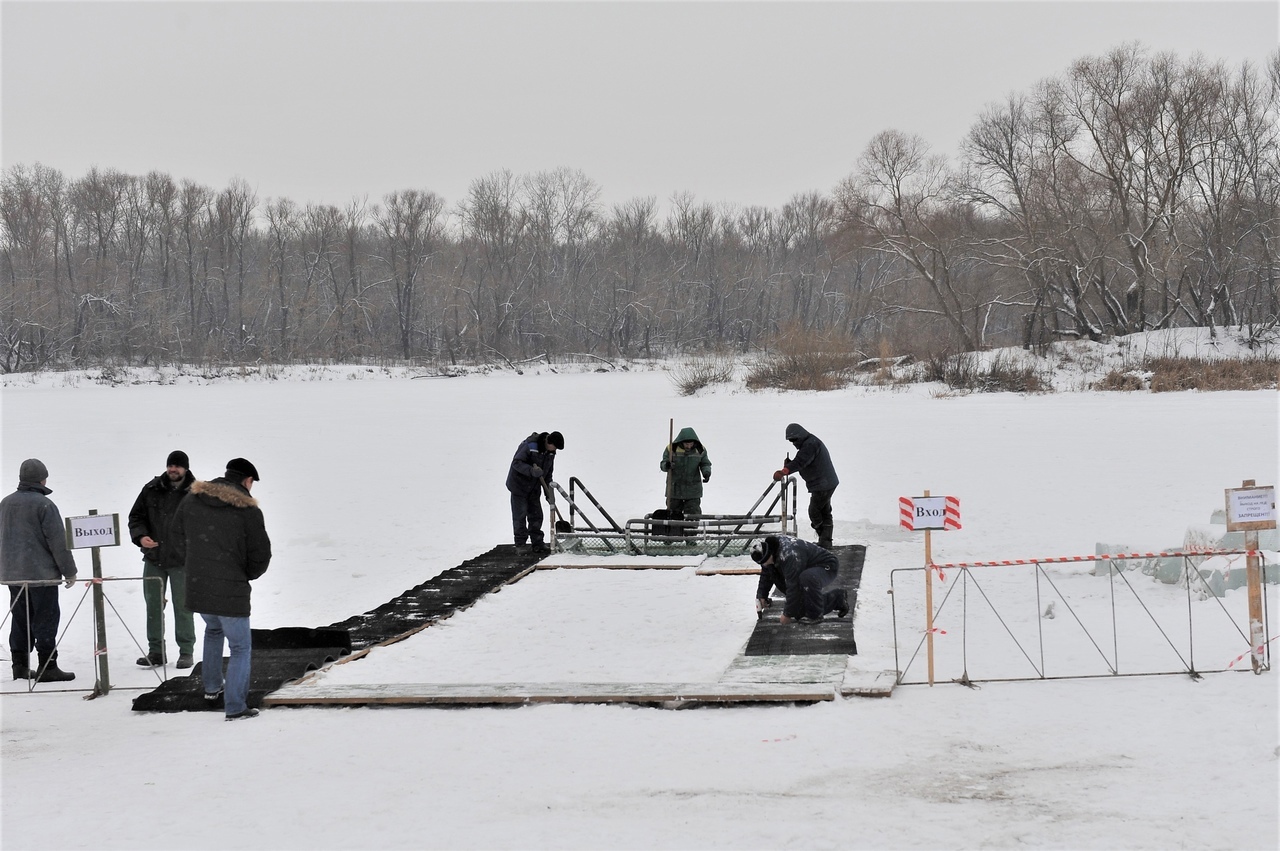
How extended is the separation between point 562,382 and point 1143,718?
4187cm

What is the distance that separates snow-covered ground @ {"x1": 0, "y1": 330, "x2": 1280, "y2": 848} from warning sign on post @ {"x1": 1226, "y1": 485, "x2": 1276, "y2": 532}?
2.03ft

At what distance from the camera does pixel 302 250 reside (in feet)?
236

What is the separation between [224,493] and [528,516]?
7.22 metres

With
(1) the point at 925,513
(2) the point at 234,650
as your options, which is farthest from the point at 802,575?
(2) the point at 234,650

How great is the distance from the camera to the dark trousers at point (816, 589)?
29.6ft

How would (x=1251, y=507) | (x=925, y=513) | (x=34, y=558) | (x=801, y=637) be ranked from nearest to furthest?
(x=1251, y=507), (x=925, y=513), (x=34, y=558), (x=801, y=637)

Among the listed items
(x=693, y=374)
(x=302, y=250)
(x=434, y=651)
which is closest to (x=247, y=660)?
(x=434, y=651)

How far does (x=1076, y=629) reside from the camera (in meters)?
9.13

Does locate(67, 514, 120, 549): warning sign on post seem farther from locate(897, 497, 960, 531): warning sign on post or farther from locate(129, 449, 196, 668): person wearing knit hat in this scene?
locate(897, 497, 960, 531): warning sign on post

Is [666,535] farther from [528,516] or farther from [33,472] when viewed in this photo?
[33,472]

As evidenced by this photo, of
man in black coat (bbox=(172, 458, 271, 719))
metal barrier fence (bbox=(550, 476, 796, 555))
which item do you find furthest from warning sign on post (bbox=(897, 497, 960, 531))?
metal barrier fence (bbox=(550, 476, 796, 555))

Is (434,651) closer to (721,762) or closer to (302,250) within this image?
(721,762)

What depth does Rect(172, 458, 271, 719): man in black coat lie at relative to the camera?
665cm

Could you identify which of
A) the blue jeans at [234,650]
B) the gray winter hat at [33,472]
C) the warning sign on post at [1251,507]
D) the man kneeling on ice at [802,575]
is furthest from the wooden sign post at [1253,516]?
the gray winter hat at [33,472]
